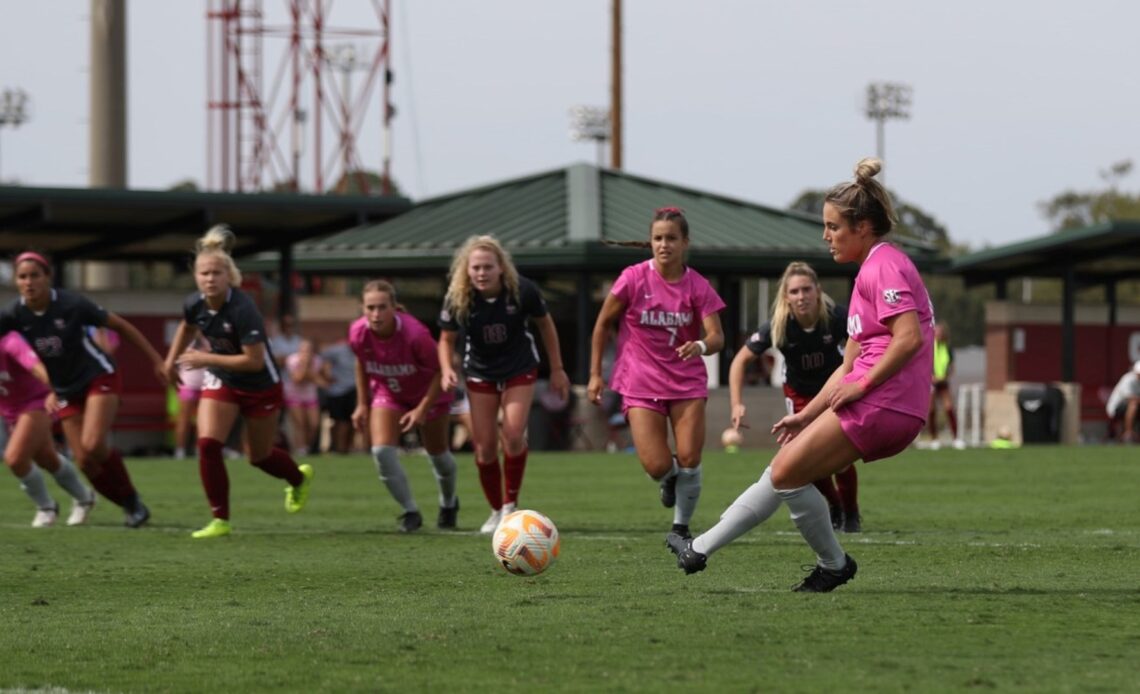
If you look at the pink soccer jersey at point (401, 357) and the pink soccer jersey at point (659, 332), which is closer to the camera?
the pink soccer jersey at point (659, 332)

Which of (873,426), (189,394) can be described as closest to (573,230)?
(189,394)

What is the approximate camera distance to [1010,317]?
38.6 meters

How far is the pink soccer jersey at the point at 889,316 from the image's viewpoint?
799 centimetres

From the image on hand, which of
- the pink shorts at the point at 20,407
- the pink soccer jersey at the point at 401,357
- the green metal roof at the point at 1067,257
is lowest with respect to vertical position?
the pink shorts at the point at 20,407

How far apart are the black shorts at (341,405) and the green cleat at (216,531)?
14.8 metres

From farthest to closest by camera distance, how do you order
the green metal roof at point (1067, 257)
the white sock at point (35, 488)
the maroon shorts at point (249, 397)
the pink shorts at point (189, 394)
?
the green metal roof at point (1067, 257), the pink shorts at point (189, 394), the white sock at point (35, 488), the maroon shorts at point (249, 397)

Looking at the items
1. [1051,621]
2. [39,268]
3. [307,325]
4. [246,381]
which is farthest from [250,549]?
[307,325]

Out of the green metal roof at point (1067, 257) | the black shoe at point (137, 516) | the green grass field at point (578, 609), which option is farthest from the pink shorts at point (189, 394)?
the green metal roof at point (1067, 257)

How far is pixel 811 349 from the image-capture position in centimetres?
1263

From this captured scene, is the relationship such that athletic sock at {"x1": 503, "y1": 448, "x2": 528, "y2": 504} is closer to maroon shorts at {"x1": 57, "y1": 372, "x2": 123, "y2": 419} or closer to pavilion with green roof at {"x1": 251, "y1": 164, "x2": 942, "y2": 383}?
maroon shorts at {"x1": 57, "y1": 372, "x2": 123, "y2": 419}

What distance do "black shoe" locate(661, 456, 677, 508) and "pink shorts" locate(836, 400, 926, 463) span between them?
3.54 meters

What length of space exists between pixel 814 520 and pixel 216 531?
19.9ft

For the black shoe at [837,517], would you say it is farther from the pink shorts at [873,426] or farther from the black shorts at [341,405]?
the black shorts at [341,405]

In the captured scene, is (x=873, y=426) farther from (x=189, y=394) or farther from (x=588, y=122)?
(x=588, y=122)
